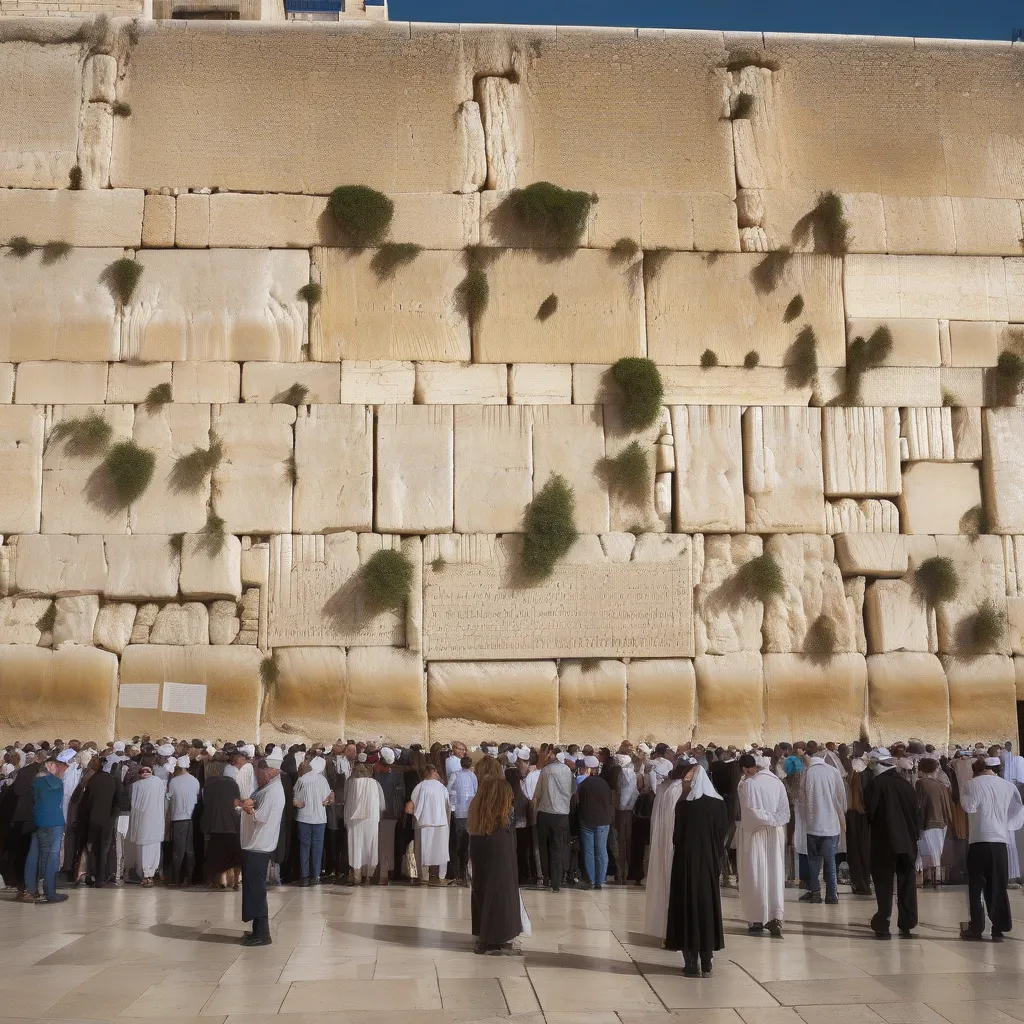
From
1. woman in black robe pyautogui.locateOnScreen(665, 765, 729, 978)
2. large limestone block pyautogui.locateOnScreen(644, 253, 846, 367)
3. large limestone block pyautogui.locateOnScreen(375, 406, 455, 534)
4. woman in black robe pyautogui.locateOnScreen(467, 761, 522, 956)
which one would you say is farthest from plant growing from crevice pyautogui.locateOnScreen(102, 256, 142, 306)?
woman in black robe pyautogui.locateOnScreen(665, 765, 729, 978)

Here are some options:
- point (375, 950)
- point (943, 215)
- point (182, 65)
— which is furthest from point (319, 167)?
point (375, 950)

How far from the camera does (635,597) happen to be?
1359cm

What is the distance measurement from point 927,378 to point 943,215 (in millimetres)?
2103

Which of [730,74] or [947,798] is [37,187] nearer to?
[730,74]

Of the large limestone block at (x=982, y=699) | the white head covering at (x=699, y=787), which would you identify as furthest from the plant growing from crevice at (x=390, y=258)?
the white head covering at (x=699, y=787)

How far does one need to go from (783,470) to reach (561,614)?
3025 millimetres

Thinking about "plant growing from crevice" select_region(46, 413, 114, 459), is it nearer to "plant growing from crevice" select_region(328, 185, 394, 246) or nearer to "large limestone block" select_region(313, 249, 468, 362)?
"large limestone block" select_region(313, 249, 468, 362)

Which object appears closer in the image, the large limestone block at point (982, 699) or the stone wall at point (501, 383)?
the stone wall at point (501, 383)

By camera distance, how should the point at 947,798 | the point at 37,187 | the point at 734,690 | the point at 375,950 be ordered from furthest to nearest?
the point at 37,187, the point at 734,690, the point at 947,798, the point at 375,950

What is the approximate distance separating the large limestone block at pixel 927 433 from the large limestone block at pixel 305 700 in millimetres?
6869

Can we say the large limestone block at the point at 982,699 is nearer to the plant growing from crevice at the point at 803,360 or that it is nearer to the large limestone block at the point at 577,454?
the plant growing from crevice at the point at 803,360

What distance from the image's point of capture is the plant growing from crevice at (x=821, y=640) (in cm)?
1364

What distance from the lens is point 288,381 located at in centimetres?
1404

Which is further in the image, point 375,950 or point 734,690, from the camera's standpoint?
point 734,690
